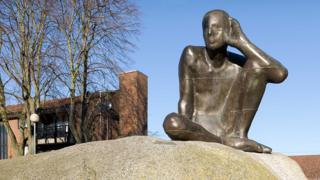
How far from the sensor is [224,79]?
26.5ft

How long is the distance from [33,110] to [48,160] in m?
16.6

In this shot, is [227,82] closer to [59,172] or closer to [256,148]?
[256,148]

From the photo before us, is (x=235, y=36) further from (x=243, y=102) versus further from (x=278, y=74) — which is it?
(x=243, y=102)

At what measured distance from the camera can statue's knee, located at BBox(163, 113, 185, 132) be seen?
6914 millimetres

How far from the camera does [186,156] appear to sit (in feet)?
14.9

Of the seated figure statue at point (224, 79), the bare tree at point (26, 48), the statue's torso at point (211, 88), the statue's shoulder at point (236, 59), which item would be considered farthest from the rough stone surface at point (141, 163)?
the bare tree at point (26, 48)

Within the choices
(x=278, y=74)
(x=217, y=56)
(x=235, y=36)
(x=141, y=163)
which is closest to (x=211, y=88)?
(x=217, y=56)

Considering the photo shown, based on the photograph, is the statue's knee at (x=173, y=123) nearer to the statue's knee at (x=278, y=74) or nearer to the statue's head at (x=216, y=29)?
the statue's head at (x=216, y=29)

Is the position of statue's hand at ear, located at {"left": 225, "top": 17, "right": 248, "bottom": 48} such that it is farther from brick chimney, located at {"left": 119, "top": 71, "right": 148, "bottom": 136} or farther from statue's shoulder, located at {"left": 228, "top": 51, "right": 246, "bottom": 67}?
brick chimney, located at {"left": 119, "top": 71, "right": 148, "bottom": 136}

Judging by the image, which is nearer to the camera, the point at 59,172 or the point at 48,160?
the point at 59,172

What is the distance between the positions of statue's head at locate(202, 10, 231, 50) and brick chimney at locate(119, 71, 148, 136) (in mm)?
21810

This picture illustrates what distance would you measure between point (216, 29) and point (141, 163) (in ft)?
13.0

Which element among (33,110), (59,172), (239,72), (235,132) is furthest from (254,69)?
(33,110)

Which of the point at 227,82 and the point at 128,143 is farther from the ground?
the point at 227,82
